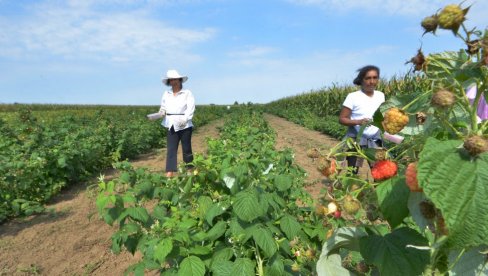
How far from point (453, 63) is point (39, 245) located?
423 cm

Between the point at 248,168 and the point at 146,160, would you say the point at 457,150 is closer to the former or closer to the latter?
the point at 248,168

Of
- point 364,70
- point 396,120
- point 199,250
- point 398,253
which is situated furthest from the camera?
point 364,70

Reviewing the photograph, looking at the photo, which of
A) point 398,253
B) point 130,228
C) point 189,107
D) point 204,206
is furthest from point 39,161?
point 398,253

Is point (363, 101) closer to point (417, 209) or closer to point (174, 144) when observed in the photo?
point (174, 144)

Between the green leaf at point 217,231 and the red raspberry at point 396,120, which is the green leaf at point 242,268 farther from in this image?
the red raspberry at point 396,120

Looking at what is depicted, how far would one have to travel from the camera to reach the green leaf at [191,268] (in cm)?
174

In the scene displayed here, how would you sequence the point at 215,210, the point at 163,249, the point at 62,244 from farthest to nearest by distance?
the point at 62,244 < the point at 215,210 < the point at 163,249

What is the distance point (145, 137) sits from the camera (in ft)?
34.4

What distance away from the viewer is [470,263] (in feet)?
2.42

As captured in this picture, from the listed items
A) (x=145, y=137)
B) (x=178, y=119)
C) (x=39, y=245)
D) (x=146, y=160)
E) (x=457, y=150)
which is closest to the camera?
(x=457, y=150)

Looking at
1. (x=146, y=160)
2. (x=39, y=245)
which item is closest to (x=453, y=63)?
(x=39, y=245)

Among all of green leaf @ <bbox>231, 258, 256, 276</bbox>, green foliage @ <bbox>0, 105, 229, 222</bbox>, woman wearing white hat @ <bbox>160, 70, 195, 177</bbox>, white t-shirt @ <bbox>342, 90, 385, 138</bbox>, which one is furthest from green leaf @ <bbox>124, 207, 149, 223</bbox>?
woman wearing white hat @ <bbox>160, 70, 195, 177</bbox>

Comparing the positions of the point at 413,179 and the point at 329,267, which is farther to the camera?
the point at 329,267

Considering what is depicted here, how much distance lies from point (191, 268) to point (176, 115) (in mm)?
3959
